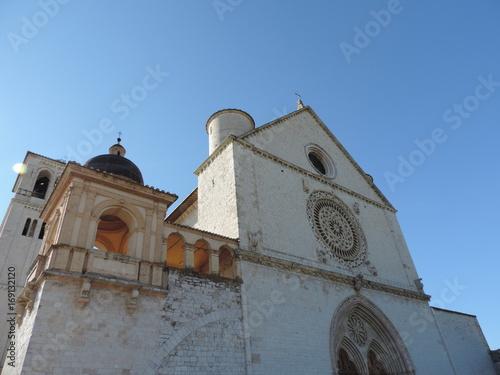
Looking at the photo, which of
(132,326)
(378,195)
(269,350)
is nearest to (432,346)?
(378,195)

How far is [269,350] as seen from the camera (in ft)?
34.2

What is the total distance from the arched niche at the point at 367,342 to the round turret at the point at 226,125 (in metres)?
9.11

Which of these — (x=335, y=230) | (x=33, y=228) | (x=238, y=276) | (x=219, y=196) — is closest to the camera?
(x=238, y=276)

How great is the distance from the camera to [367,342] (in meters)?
14.2

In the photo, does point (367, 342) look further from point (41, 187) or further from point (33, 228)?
point (41, 187)

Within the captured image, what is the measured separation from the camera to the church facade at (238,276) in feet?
27.4

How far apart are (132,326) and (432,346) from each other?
1396 centimetres

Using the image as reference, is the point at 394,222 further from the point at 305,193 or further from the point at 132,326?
the point at 132,326

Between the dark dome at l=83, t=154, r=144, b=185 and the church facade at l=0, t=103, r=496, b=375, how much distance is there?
0.06 m

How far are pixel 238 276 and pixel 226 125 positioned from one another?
8.59 metres

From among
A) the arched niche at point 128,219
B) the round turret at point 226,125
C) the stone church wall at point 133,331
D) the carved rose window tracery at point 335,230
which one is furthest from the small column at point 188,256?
the round turret at point 226,125

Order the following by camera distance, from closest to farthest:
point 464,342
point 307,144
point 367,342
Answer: point 367,342, point 464,342, point 307,144

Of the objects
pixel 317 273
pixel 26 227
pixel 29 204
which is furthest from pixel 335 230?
pixel 29 204

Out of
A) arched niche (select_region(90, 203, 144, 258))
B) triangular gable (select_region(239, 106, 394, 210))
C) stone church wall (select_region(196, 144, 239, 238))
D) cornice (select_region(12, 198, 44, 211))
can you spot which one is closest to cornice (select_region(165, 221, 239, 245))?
stone church wall (select_region(196, 144, 239, 238))
